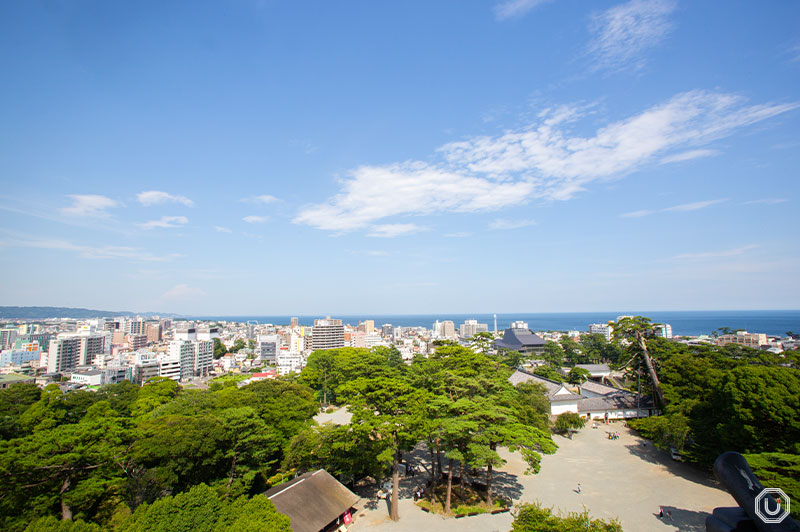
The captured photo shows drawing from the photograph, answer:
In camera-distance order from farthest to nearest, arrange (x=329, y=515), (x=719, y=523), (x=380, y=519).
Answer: (x=380, y=519) → (x=329, y=515) → (x=719, y=523)

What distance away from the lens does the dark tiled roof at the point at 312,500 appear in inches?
495

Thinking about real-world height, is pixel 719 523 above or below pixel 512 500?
above

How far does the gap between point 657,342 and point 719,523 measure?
29.1m

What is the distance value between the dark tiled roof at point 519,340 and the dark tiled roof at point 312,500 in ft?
191

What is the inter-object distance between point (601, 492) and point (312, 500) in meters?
12.5

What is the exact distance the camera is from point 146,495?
45.9ft

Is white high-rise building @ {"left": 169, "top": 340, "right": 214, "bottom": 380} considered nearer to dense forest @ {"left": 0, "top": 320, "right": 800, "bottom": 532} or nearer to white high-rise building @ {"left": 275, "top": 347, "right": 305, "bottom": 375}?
white high-rise building @ {"left": 275, "top": 347, "right": 305, "bottom": 375}

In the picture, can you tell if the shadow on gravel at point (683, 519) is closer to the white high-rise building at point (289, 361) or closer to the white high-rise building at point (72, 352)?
the white high-rise building at point (289, 361)

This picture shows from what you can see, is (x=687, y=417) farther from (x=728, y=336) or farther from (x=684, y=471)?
(x=728, y=336)

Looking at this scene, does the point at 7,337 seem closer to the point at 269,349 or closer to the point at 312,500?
the point at 269,349

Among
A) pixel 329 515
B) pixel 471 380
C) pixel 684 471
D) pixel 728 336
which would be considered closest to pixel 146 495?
pixel 329 515

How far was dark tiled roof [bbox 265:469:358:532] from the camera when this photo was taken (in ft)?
41.3

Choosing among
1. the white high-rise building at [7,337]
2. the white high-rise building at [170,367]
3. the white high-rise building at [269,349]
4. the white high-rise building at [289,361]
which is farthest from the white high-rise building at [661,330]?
the white high-rise building at [7,337]

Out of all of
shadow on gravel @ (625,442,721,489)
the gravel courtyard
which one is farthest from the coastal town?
the gravel courtyard
